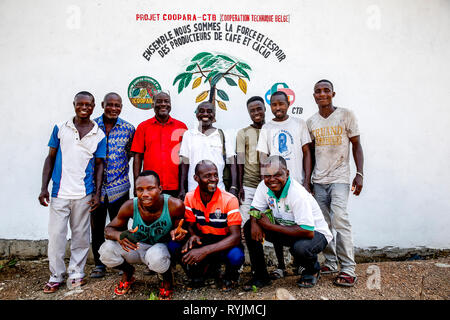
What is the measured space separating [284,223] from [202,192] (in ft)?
2.60

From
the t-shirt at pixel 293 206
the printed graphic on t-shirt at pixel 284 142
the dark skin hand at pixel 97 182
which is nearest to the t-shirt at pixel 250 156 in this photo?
the printed graphic on t-shirt at pixel 284 142

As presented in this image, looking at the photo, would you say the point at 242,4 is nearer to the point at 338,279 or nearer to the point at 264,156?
the point at 264,156

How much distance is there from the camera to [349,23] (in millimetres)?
3869

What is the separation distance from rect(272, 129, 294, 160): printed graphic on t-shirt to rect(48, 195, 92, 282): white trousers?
1952 millimetres

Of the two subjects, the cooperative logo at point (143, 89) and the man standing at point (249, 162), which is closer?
the man standing at point (249, 162)

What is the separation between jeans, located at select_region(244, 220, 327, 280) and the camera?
2678 mm

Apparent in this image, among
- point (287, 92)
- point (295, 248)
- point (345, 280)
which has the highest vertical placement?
point (287, 92)

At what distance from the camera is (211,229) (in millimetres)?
2803

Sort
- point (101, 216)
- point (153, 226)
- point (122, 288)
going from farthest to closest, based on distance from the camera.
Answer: point (101, 216)
point (122, 288)
point (153, 226)

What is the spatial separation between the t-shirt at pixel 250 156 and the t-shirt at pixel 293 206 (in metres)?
0.40

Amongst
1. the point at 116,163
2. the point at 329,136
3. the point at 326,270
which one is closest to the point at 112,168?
the point at 116,163

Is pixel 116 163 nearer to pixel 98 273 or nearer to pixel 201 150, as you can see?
pixel 201 150

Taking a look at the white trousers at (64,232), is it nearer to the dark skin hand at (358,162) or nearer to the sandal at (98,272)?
the sandal at (98,272)

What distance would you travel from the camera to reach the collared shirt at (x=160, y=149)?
3.28 meters
